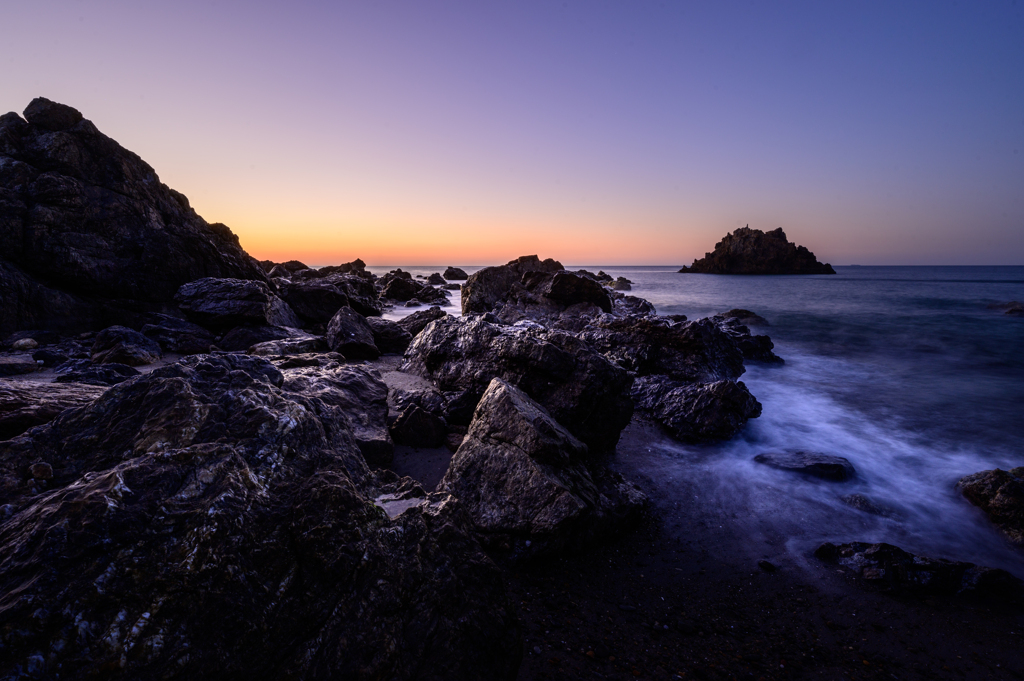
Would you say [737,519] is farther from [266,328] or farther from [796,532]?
[266,328]

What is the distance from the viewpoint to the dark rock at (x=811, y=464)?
5844 mm

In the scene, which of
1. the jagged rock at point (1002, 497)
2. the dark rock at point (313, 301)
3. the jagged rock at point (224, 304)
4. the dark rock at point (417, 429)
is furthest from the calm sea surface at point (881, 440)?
the dark rock at point (313, 301)

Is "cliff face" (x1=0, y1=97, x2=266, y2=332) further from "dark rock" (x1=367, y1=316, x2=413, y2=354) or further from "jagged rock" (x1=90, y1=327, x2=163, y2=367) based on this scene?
"dark rock" (x1=367, y1=316, x2=413, y2=354)

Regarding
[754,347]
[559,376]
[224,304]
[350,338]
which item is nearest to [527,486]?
[559,376]

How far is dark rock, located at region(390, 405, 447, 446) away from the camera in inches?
202

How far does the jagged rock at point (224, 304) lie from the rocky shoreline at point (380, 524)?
1.49 m

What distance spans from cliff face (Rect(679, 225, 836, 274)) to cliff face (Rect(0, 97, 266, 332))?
110064 millimetres

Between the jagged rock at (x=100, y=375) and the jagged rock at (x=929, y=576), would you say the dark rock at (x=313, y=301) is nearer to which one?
the jagged rock at (x=100, y=375)

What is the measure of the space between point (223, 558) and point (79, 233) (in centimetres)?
1262

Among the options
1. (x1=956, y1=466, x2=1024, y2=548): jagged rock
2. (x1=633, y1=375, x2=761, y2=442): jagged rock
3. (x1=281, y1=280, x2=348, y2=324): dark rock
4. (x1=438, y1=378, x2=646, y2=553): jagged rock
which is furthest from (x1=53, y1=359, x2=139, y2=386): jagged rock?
(x1=956, y1=466, x2=1024, y2=548): jagged rock

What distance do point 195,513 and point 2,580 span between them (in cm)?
50

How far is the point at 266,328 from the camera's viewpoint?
389 inches

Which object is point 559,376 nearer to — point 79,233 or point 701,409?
point 701,409

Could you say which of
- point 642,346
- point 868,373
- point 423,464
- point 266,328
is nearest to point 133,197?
point 266,328
